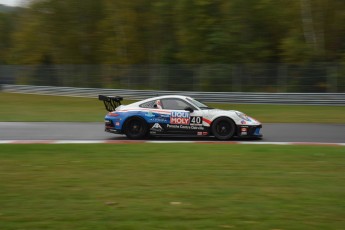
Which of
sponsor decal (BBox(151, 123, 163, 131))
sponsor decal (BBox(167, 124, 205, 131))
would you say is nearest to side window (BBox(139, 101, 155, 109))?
sponsor decal (BBox(151, 123, 163, 131))

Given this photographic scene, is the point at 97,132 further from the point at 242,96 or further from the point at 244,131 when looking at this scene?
the point at 242,96

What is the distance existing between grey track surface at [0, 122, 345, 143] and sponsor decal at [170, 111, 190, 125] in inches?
21.8

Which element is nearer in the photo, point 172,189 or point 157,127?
point 172,189

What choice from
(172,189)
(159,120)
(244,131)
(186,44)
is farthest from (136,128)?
(186,44)

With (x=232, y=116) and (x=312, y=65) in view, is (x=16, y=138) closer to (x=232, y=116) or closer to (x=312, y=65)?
(x=232, y=116)

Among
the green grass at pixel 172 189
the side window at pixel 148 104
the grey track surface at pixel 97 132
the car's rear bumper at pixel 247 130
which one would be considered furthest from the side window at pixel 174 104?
the green grass at pixel 172 189

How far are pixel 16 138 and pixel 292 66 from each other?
1882cm

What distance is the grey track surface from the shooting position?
1363cm

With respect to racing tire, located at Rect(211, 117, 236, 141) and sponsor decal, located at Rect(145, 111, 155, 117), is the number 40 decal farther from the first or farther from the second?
sponsor decal, located at Rect(145, 111, 155, 117)

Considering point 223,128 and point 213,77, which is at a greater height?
point 213,77

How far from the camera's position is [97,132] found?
15062mm

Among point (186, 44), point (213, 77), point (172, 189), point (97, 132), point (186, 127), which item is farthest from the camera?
point (186, 44)

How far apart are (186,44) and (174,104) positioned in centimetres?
2614

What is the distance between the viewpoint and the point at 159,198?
6.05m
